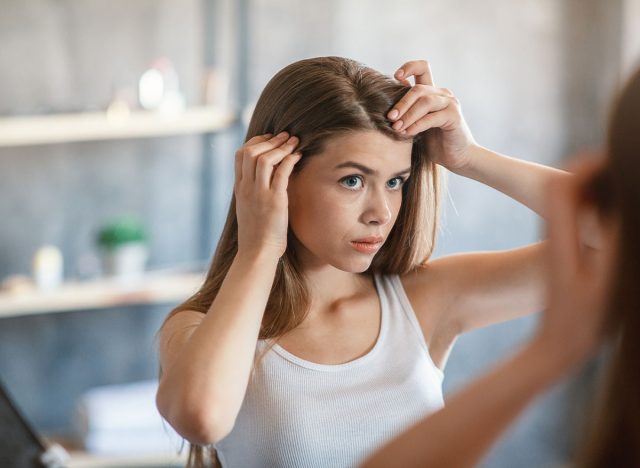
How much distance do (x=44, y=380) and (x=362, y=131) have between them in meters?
2.14

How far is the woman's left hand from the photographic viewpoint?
4.76ft

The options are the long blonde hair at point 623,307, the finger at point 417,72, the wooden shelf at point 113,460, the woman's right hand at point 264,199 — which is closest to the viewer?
the long blonde hair at point 623,307

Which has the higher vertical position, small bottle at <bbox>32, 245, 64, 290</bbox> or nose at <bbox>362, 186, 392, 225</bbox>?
nose at <bbox>362, 186, 392, 225</bbox>

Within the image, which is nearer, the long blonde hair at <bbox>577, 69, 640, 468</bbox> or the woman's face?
the long blonde hair at <bbox>577, 69, 640, 468</bbox>

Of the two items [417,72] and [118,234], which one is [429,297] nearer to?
[417,72]

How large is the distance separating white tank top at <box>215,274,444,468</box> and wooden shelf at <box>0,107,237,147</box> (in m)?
1.64

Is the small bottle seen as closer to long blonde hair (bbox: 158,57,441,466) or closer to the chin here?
long blonde hair (bbox: 158,57,441,466)

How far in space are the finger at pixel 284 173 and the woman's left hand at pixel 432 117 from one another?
161mm

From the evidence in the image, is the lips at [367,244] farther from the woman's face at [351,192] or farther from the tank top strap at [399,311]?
the tank top strap at [399,311]

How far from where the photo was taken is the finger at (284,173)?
1.39 m

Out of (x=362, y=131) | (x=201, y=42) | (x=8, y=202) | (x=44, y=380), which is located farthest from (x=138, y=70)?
(x=362, y=131)

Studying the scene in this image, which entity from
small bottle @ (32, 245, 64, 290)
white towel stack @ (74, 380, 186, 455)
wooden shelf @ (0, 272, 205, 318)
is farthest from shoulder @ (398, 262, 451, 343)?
small bottle @ (32, 245, 64, 290)

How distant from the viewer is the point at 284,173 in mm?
1398

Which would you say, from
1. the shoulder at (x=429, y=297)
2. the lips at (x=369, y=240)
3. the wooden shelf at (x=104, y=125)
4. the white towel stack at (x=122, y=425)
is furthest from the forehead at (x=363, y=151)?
the white towel stack at (x=122, y=425)
